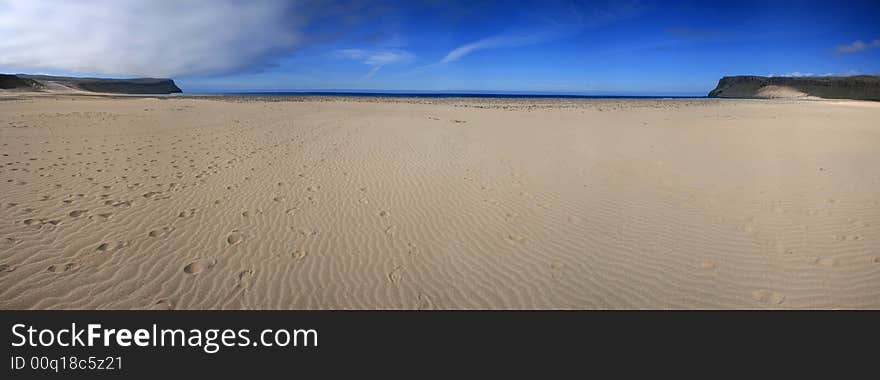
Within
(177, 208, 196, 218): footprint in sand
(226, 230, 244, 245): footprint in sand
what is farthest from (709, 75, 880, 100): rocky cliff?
(177, 208, 196, 218): footprint in sand

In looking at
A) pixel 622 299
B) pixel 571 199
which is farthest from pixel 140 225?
pixel 571 199

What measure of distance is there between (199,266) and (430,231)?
9.83 ft

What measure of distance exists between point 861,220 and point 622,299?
540cm

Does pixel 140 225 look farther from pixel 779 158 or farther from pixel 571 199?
pixel 779 158

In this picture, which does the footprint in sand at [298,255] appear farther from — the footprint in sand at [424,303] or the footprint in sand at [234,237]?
the footprint in sand at [424,303]

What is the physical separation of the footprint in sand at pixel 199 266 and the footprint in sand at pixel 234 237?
53cm

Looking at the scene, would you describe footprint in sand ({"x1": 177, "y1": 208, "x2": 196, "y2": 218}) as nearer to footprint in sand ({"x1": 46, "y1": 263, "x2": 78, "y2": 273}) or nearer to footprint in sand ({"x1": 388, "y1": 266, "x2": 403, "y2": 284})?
footprint in sand ({"x1": 46, "y1": 263, "x2": 78, "y2": 273})

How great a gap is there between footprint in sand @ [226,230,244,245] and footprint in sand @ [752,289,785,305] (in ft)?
20.4

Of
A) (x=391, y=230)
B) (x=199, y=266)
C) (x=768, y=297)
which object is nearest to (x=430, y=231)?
(x=391, y=230)

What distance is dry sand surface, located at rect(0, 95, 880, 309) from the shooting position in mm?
3975

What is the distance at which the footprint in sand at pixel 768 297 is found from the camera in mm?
3879
